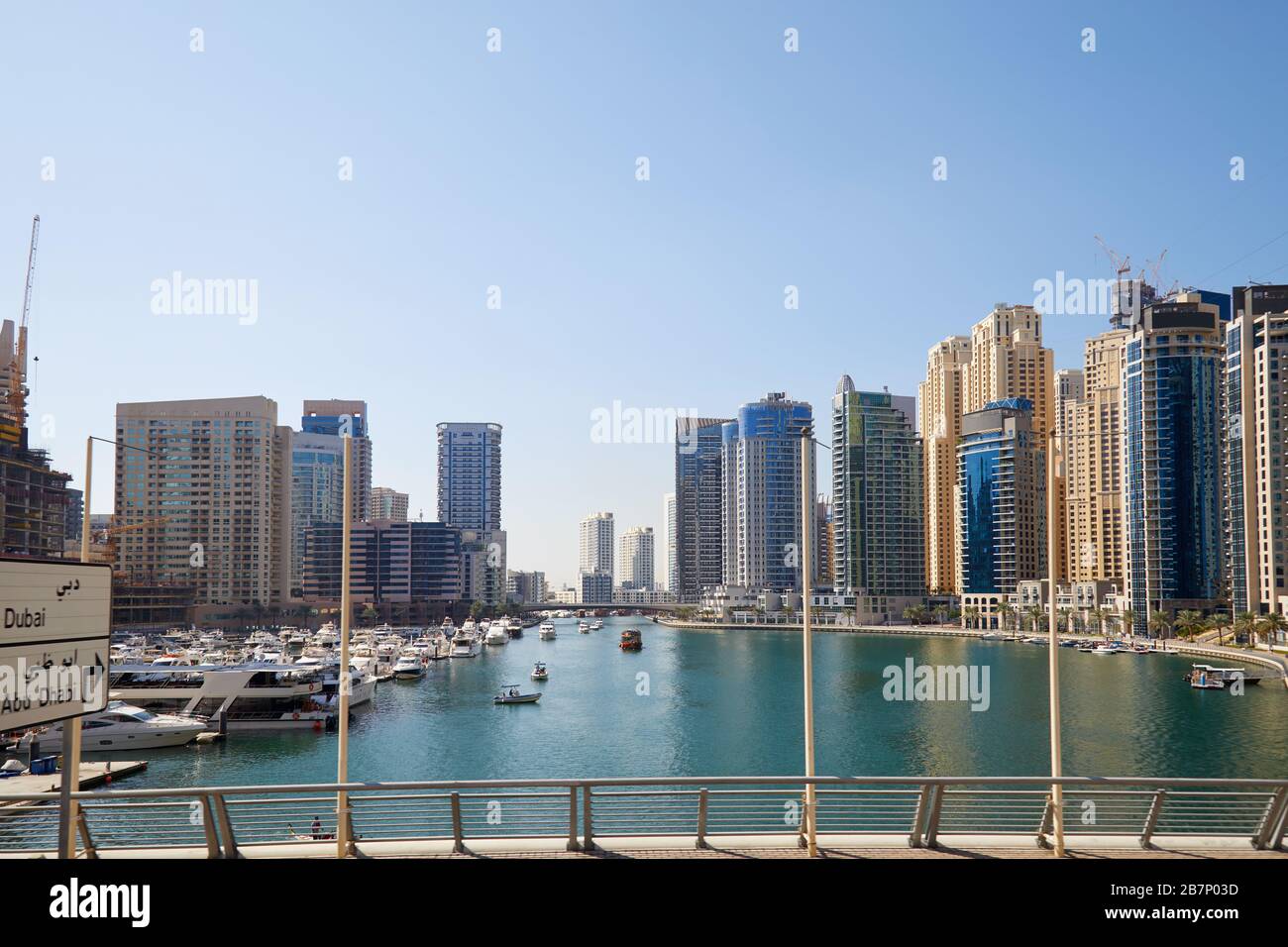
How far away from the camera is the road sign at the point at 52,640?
264 inches

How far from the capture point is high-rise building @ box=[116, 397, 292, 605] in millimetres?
133125

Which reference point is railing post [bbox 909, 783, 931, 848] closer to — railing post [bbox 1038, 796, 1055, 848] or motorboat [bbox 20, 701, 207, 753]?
railing post [bbox 1038, 796, 1055, 848]

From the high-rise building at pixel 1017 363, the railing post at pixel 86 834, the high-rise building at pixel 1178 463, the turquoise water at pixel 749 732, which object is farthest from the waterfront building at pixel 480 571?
the railing post at pixel 86 834

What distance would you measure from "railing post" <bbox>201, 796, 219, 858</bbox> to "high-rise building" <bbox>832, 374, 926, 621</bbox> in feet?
543

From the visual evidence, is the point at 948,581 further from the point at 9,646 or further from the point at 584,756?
the point at 9,646

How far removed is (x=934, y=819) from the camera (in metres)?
8.89

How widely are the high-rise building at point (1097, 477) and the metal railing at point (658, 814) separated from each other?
116070 mm

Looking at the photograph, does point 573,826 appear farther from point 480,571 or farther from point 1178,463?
point 480,571

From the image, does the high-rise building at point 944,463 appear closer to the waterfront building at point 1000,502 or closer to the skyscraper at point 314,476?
the waterfront building at point 1000,502

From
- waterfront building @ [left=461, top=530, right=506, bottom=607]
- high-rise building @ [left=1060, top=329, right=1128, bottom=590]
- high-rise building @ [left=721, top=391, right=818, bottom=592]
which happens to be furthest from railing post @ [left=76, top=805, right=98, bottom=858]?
high-rise building @ [left=721, top=391, right=818, bottom=592]

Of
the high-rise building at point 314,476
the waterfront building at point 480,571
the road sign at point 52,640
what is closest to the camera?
the road sign at point 52,640
